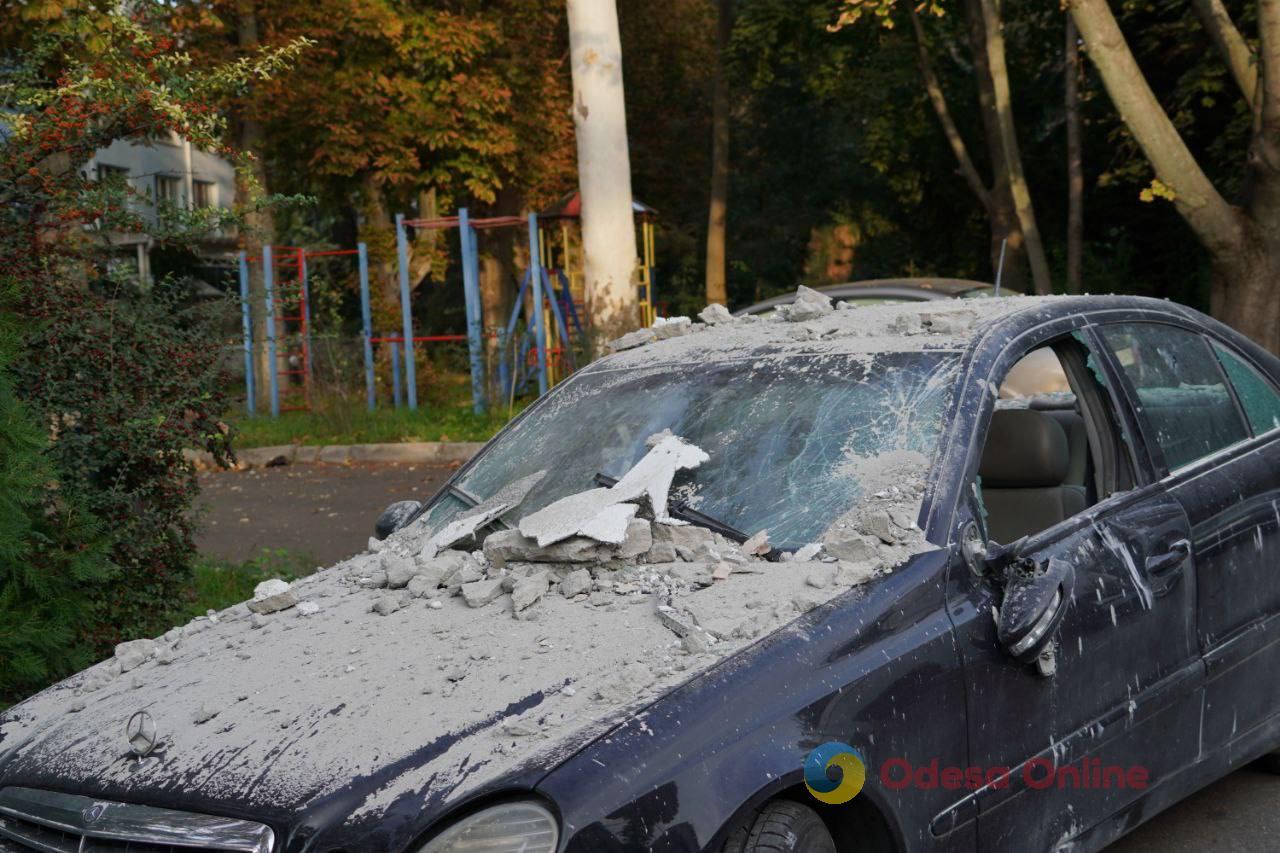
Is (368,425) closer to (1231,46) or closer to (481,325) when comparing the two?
(481,325)

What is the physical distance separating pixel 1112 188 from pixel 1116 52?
42.4 feet

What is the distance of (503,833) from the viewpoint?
8.39ft

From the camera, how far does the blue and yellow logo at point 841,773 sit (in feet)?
9.35

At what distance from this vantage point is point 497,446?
184 inches

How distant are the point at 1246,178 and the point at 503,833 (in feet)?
37.3

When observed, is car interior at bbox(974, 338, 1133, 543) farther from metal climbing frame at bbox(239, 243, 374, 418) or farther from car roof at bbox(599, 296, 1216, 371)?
metal climbing frame at bbox(239, 243, 374, 418)

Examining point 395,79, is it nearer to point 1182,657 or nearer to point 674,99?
point 674,99

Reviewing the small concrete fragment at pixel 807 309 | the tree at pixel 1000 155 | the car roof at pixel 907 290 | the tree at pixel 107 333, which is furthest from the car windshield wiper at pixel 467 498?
the tree at pixel 1000 155

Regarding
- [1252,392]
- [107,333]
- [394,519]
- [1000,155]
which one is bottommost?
[394,519]

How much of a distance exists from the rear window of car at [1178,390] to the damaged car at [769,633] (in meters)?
0.01

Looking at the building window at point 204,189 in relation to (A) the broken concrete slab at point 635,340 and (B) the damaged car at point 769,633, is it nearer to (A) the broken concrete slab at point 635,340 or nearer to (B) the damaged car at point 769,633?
(A) the broken concrete slab at point 635,340

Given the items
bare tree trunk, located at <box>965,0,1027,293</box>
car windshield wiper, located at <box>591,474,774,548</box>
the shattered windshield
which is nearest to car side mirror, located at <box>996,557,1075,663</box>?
the shattered windshield

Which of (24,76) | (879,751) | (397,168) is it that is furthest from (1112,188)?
(879,751)

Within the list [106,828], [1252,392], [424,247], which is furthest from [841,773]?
[424,247]
